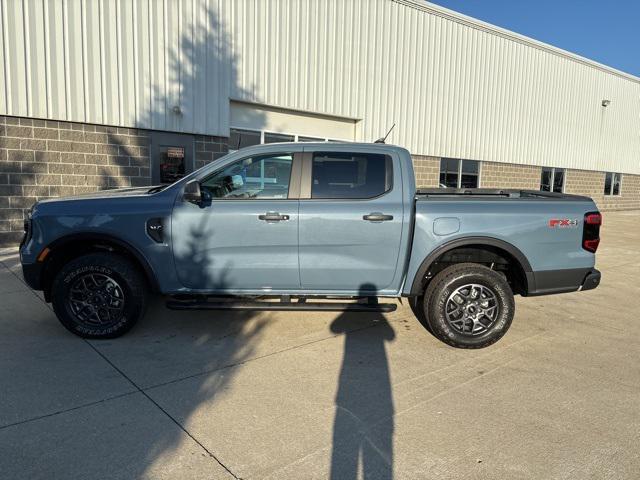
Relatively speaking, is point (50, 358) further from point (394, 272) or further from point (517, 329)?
point (517, 329)

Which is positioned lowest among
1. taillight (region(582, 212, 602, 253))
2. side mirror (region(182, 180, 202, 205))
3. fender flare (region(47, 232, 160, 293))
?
fender flare (region(47, 232, 160, 293))

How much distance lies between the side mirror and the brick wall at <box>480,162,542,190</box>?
47.9 feet

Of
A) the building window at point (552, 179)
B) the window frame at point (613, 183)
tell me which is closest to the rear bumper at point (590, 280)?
the building window at point (552, 179)

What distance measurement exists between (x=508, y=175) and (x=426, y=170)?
4788mm

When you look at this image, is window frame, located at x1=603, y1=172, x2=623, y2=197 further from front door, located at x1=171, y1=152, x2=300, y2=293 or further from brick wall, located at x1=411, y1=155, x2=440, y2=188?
front door, located at x1=171, y1=152, x2=300, y2=293

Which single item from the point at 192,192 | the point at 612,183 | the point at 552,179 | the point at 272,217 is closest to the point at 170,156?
the point at 192,192

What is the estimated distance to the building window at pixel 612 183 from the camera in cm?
2304

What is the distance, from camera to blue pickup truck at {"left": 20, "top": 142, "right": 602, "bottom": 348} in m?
4.27

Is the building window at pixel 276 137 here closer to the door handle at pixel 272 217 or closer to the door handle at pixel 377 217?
A: the door handle at pixel 272 217

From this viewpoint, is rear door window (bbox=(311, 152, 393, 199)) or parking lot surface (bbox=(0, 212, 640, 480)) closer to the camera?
parking lot surface (bbox=(0, 212, 640, 480))

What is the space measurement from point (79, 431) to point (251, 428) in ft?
3.55

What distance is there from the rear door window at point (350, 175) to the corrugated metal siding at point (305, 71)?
267 inches

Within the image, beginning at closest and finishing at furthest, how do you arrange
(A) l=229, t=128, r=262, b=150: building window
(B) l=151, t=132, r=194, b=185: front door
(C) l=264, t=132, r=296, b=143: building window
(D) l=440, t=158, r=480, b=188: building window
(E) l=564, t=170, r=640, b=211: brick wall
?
1. (B) l=151, t=132, r=194, b=185: front door
2. (A) l=229, t=128, r=262, b=150: building window
3. (C) l=264, t=132, r=296, b=143: building window
4. (D) l=440, t=158, r=480, b=188: building window
5. (E) l=564, t=170, r=640, b=211: brick wall

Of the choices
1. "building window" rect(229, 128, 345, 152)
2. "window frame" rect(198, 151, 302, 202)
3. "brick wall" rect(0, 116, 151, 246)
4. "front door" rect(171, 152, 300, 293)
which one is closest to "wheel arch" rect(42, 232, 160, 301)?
"front door" rect(171, 152, 300, 293)
